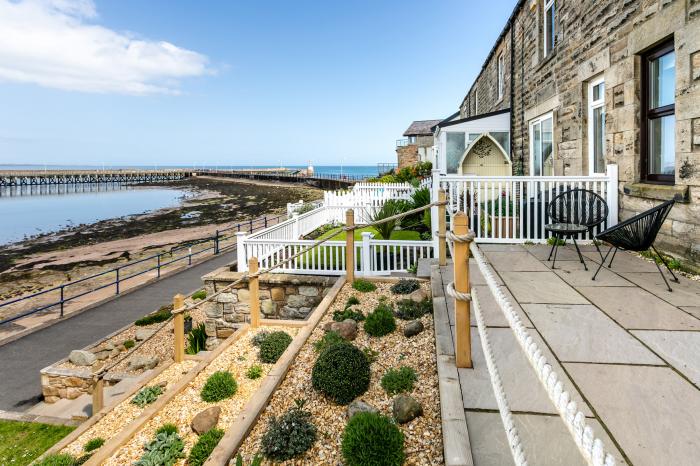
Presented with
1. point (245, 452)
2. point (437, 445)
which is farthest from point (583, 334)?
point (245, 452)

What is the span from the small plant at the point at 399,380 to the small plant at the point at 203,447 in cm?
163

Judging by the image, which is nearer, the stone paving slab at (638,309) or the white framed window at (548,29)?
the stone paving slab at (638,309)

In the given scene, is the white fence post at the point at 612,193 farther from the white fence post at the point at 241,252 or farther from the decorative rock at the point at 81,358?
the decorative rock at the point at 81,358

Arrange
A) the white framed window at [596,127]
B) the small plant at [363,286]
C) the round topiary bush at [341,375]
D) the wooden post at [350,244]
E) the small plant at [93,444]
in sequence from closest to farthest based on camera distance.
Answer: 1. the round topiary bush at [341,375]
2. the small plant at [93,444]
3. the small plant at [363,286]
4. the wooden post at [350,244]
5. the white framed window at [596,127]

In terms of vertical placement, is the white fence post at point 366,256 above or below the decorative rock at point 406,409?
above

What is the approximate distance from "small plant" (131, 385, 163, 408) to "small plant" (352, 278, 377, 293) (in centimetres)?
339

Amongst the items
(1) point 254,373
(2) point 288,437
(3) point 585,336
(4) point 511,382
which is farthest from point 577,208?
(2) point 288,437

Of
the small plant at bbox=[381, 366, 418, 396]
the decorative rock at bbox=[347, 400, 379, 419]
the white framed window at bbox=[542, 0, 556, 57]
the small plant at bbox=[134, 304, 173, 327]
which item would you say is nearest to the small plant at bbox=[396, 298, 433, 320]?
the small plant at bbox=[381, 366, 418, 396]

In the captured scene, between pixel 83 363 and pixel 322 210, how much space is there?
918 centimetres

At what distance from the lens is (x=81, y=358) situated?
849cm

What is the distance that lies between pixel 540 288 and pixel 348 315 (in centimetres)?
253

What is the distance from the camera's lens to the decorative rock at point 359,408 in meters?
3.56

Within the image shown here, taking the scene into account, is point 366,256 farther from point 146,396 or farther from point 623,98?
point 623,98

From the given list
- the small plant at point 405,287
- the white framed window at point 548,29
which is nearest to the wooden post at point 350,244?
the small plant at point 405,287
